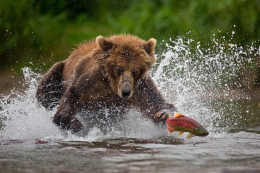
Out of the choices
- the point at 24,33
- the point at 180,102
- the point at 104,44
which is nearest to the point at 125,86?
the point at 104,44

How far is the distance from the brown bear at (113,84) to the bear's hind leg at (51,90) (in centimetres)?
79

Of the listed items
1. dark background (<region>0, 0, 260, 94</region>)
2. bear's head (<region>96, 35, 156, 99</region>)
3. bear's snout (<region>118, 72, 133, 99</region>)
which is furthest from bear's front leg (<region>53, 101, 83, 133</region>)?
dark background (<region>0, 0, 260, 94</region>)

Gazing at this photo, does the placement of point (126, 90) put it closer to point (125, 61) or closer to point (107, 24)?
point (125, 61)

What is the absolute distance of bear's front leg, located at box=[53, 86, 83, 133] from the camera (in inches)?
246

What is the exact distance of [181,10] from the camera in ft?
42.9

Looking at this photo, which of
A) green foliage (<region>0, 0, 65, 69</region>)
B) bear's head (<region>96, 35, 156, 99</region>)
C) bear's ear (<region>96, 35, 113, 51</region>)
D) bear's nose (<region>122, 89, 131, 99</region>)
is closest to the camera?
bear's nose (<region>122, 89, 131, 99</region>)

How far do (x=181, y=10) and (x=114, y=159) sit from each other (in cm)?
904

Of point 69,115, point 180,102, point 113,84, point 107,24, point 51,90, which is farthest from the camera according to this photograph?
point 107,24

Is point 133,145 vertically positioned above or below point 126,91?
below

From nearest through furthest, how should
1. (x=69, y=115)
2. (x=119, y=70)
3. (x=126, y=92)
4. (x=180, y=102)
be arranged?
(x=126, y=92) → (x=119, y=70) → (x=69, y=115) → (x=180, y=102)

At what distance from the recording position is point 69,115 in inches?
248

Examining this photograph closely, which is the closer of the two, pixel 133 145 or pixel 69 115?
pixel 133 145

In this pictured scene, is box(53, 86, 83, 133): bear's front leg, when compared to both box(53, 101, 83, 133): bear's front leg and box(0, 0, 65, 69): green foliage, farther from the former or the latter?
box(0, 0, 65, 69): green foliage

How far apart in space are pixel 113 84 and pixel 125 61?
0.36 meters
